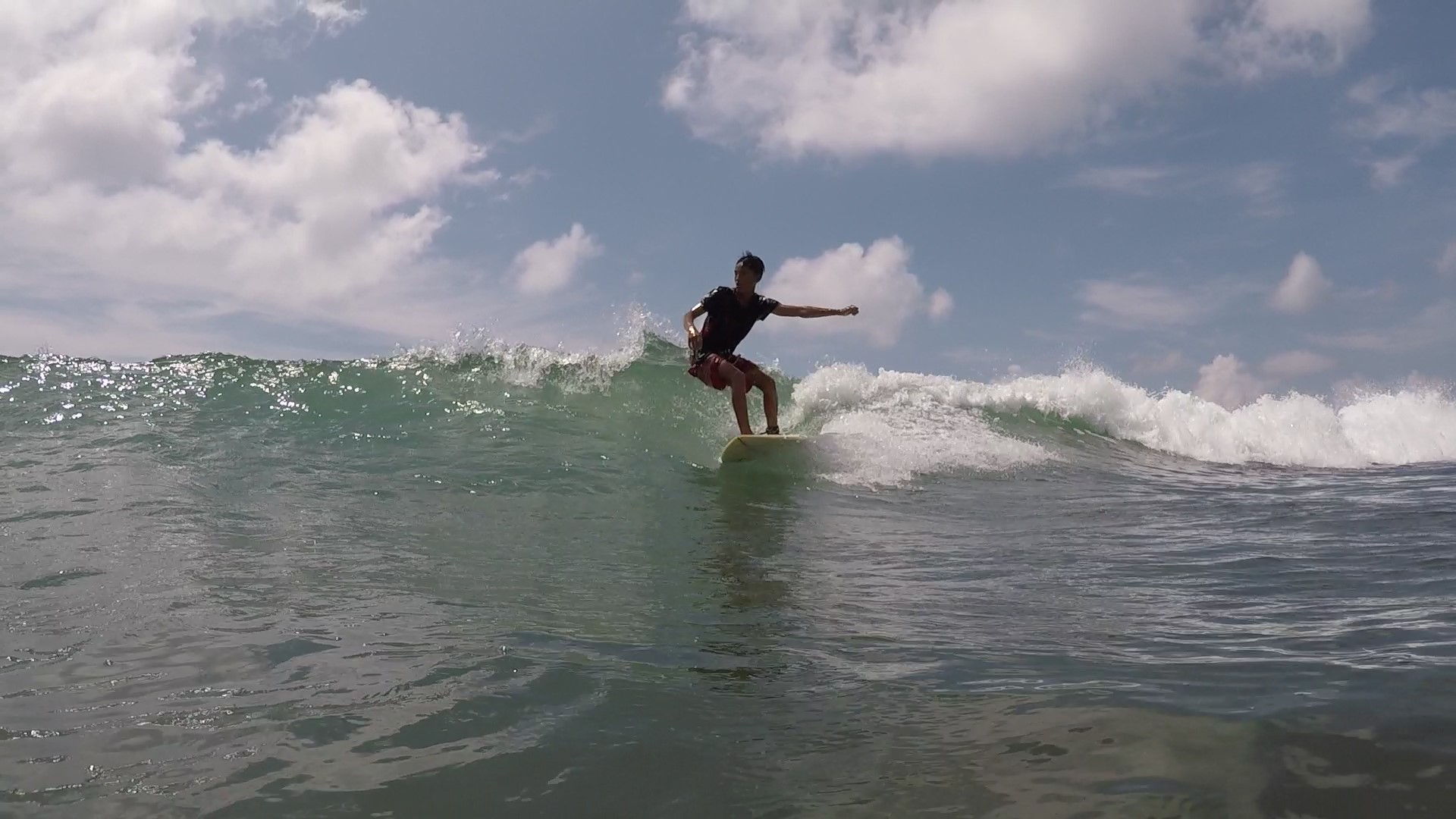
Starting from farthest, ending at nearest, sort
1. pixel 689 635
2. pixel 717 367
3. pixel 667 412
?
pixel 667 412 < pixel 717 367 < pixel 689 635

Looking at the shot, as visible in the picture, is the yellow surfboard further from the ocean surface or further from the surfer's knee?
the surfer's knee

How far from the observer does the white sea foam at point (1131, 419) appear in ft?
41.7

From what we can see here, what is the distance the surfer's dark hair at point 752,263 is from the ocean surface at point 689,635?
195 centimetres

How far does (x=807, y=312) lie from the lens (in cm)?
1048

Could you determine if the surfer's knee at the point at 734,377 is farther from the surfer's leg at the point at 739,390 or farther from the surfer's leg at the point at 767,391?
the surfer's leg at the point at 767,391

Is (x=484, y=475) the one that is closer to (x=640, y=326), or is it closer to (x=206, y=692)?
(x=206, y=692)

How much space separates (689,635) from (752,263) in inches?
265

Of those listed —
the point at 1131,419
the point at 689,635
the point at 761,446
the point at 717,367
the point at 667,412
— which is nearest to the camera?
the point at 689,635

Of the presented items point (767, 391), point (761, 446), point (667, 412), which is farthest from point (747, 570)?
point (667, 412)

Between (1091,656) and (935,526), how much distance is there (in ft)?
11.8

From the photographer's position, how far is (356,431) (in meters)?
10.3

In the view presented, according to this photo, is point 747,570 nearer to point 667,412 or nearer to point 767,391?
point 767,391

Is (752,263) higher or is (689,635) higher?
(752,263)

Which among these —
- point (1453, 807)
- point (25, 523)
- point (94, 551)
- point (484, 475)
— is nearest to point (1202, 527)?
point (1453, 807)
